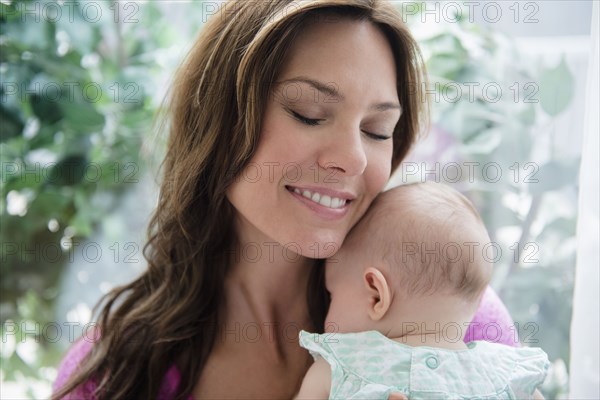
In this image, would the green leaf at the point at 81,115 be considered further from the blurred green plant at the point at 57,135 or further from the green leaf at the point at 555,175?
the green leaf at the point at 555,175

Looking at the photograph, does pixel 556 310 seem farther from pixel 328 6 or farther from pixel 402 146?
pixel 328 6

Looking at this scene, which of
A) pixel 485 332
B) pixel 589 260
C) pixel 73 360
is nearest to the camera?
pixel 589 260

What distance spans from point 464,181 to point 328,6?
67 cm

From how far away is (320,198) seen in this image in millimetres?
1159

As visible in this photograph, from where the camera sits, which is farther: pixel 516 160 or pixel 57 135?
pixel 57 135

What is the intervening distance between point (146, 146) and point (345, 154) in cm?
77

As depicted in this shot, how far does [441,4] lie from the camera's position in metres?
1.58

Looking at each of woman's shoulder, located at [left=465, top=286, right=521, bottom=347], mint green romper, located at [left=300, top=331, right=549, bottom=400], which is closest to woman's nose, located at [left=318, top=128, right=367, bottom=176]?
mint green romper, located at [left=300, top=331, right=549, bottom=400]

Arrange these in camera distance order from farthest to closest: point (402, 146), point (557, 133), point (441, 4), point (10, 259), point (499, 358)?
point (10, 259), point (441, 4), point (557, 133), point (402, 146), point (499, 358)

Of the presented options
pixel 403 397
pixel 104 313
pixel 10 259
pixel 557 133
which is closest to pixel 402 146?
pixel 557 133

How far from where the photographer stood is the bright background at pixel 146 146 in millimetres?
1479

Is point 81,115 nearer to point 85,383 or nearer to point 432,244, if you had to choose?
point 85,383

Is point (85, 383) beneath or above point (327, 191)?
beneath

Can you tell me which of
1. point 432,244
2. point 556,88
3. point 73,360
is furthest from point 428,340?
point 73,360
